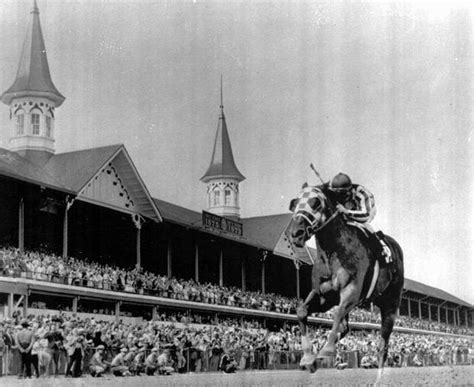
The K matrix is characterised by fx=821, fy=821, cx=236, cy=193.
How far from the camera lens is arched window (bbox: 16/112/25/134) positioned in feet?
156

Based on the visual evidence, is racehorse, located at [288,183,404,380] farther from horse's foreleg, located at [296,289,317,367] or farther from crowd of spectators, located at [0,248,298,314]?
crowd of spectators, located at [0,248,298,314]

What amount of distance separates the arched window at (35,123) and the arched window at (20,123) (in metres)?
0.56

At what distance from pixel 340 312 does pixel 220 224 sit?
1327 inches

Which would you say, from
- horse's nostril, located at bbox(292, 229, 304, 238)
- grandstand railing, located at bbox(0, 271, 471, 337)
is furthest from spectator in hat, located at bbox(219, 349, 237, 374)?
horse's nostril, located at bbox(292, 229, 304, 238)

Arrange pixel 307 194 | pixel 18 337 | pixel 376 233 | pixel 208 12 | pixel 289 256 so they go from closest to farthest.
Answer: pixel 307 194 < pixel 376 233 < pixel 18 337 < pixel 208 12 < pixel 289 256

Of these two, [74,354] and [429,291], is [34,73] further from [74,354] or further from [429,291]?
[429,291]

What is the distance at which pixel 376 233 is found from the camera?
9.03m

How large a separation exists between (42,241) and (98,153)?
4550 mm

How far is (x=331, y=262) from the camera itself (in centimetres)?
835

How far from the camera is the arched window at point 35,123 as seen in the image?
4725cm

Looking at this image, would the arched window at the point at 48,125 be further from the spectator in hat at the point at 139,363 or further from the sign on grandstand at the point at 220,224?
the spectator in hat at the point at 139,363

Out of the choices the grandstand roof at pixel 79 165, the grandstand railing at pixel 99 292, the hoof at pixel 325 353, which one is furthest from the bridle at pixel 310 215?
the grandstand roof at pixel 79 165

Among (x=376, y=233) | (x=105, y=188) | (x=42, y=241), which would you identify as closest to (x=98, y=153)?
(x=105, y=188)

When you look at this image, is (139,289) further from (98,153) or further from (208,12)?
(208,12)
